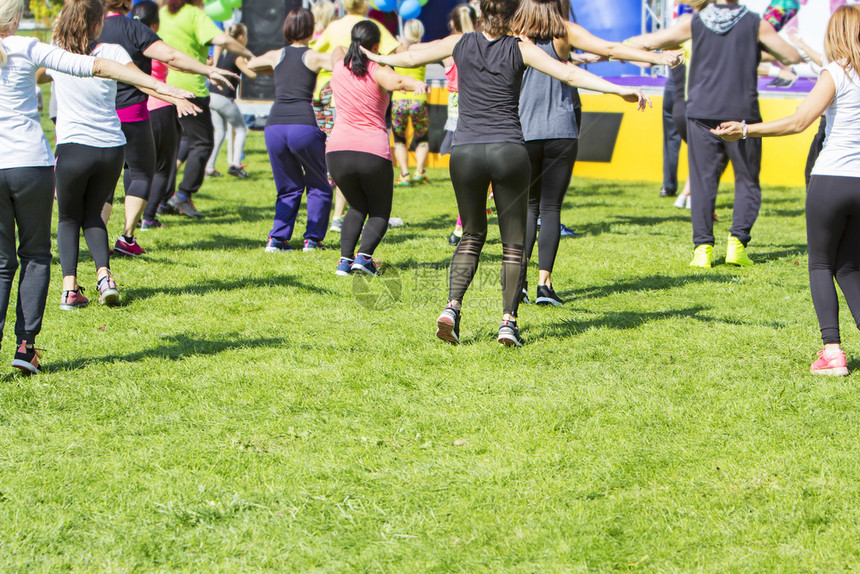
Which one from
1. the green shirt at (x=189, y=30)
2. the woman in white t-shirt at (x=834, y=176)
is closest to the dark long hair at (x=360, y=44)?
the green shirt at (x=189, y=30)

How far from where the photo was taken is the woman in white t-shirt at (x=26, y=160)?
439cm

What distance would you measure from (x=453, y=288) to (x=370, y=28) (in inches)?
97.1

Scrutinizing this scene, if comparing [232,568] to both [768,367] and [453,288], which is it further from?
[768,367]

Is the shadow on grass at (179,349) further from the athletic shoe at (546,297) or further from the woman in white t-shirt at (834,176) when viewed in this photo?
the woman in white t-shirt at (834,176)

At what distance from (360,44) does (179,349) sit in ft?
9.30

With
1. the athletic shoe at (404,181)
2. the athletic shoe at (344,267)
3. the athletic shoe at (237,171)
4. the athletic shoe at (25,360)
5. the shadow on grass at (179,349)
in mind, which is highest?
the athletic shoe at (25,360)

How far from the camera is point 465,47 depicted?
5109 mm

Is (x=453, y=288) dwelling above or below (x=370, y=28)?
below

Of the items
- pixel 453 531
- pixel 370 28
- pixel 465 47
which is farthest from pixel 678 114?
pixel 453 531

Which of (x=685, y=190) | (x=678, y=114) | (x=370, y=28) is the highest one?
(x=370, y=28)

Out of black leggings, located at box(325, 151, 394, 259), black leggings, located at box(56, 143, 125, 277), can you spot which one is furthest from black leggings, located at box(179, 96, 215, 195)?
black leggings, located at box(56, 143, 125, 277)

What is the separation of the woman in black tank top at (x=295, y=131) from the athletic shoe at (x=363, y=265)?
108cm

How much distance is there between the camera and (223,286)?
7.03 m

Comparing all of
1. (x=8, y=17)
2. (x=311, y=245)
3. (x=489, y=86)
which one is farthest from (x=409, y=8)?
(x=8, y=17)
